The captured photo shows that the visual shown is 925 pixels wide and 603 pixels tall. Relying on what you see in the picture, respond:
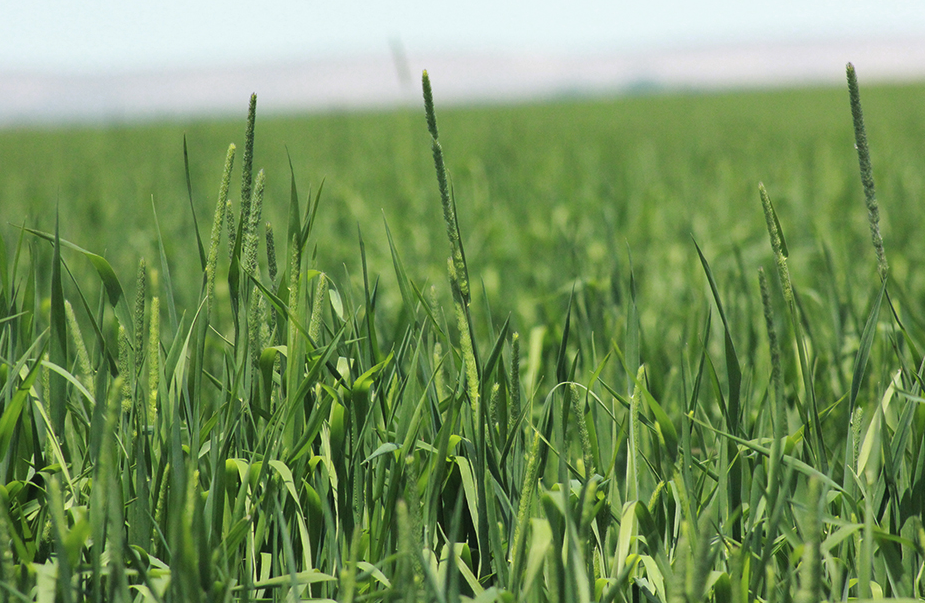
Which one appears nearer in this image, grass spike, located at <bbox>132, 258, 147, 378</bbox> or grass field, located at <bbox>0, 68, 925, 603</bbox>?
grass field, located at <bbox>0, 68, 925, 603</bbox>

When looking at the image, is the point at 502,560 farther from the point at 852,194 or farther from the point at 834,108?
the point at 834,108

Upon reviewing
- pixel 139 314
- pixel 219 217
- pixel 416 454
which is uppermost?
pixel 219 217

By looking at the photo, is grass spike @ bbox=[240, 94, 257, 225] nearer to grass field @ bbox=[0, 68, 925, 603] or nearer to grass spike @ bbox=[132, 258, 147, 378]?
grass field @ bbox=[0, 68, 925, 603]

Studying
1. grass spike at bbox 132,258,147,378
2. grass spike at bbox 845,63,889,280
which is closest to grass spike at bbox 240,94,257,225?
grass spike at bbox 132,258,147,378

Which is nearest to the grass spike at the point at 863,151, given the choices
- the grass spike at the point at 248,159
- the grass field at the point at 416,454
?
the grass field at the point at 416,454

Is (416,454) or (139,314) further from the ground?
(139,314)

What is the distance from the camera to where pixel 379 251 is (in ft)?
11.4

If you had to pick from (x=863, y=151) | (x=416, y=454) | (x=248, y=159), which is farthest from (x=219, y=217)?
(x=863, y=151)

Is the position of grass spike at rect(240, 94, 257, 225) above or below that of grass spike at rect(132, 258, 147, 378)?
above

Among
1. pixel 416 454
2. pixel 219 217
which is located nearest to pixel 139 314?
pixel 219 217

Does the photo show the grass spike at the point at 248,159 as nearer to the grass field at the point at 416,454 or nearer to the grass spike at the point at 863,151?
the grass field at the point at 416,454

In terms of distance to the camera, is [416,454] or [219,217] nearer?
[219,217]

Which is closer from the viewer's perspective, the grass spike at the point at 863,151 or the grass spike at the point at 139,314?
the grass spike at the point at 863,151

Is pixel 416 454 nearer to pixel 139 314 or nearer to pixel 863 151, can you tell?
Answer: pixel 139 314
